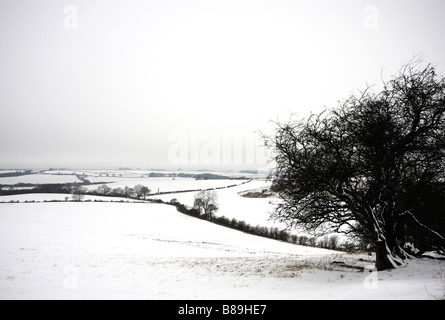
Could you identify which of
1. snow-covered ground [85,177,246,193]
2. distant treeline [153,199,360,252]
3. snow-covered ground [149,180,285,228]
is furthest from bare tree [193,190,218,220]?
snow-covered ground [85,177,246,193]

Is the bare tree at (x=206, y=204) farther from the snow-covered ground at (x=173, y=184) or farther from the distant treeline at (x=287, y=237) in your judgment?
the snow-covered ground at (x=173, y=184)

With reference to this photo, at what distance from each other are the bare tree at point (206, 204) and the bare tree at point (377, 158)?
59.8m

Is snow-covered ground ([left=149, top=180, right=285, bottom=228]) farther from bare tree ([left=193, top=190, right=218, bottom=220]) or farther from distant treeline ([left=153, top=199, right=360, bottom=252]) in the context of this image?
distant treeline ([left=153, top=199, right=360, bottom=252])

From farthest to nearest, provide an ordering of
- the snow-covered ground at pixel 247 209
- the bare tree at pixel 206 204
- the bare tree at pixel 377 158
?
1. the bare tree at pixel 206 204
2. the snow-covered ground at pixel 247 209
3. the bare tree at pixel 377 158

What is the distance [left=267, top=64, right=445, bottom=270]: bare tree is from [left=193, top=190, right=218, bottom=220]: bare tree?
5980cm

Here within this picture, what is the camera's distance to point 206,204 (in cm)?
7062

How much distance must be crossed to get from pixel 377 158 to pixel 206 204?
64858mm

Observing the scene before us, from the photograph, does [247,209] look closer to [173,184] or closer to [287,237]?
[287,237]

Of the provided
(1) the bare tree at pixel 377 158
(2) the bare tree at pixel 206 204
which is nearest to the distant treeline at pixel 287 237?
(2) the bare tree at pixel 206 204

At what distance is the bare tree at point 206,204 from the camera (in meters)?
68.6

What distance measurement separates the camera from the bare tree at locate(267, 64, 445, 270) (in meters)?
8.20

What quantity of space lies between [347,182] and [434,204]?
4.77 metres

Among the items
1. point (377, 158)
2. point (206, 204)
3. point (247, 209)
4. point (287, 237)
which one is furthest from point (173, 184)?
point (377, 158)
